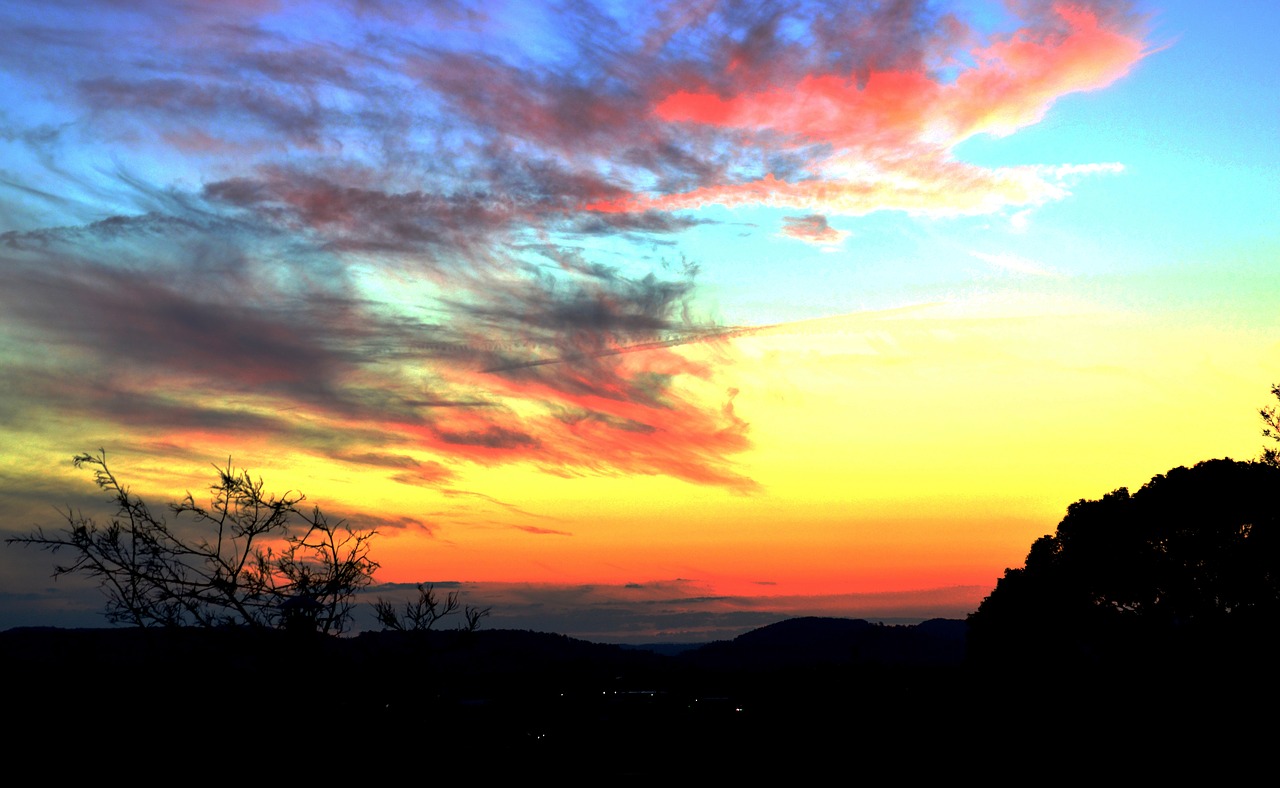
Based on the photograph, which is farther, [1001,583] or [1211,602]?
[1001,583]

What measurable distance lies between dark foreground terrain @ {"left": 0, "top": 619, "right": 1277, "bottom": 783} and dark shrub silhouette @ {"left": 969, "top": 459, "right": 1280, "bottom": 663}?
7.03 ft

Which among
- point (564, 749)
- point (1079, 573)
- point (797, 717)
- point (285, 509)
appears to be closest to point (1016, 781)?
point (564, 749)

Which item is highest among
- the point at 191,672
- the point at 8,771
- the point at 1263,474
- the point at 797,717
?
the point at 1263,474

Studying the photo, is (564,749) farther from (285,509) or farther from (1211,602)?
(1211,602)

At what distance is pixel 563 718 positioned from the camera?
5600 centimetres

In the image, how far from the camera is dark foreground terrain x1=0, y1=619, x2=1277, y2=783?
811 inches

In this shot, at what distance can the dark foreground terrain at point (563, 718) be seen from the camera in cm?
2061

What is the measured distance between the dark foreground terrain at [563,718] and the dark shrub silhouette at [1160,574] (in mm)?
2142

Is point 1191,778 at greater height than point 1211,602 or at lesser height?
lesser

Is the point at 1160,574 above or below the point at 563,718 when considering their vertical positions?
above

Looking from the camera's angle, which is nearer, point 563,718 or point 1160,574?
point 1160,574

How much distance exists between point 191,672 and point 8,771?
146 inches

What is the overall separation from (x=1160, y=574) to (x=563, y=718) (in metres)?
34.2

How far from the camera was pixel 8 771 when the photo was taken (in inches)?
763
